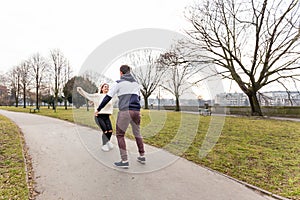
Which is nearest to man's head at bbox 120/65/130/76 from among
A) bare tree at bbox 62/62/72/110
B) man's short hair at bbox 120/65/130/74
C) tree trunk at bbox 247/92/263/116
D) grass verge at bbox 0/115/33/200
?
man's short hair at bbox 120/65/130/74

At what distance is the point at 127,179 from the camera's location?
3.43 meters

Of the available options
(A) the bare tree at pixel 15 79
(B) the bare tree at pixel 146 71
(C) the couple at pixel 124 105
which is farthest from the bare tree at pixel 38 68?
(C) the couple at pixel 124 105

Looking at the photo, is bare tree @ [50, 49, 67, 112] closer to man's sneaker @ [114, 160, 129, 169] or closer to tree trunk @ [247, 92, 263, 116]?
tree trunk @ [247, 92, 263, 116]

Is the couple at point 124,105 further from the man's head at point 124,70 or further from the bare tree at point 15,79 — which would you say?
the bare tree at point 15,79

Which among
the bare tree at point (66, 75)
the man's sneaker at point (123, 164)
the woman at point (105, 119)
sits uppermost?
the bare tree at point (66, 75)

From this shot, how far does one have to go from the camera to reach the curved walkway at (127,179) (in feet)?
9.55

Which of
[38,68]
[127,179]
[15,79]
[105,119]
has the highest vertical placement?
[38,68]

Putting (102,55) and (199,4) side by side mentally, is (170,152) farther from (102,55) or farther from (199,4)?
(199,4)

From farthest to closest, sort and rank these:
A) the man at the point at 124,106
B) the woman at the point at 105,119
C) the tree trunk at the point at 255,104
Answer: the tree trunk at the point at 255,104
the woman at the point at 105,119
the man at the point at 124,106

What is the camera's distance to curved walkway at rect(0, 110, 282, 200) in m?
2.91

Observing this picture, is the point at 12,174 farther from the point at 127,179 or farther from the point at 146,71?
the point at 146,71

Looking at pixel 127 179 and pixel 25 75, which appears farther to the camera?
pixel 25 75

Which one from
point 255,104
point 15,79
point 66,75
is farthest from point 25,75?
point 255,104

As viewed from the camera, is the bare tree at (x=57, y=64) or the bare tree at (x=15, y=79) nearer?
the bare tree at (x=57, y=64)
